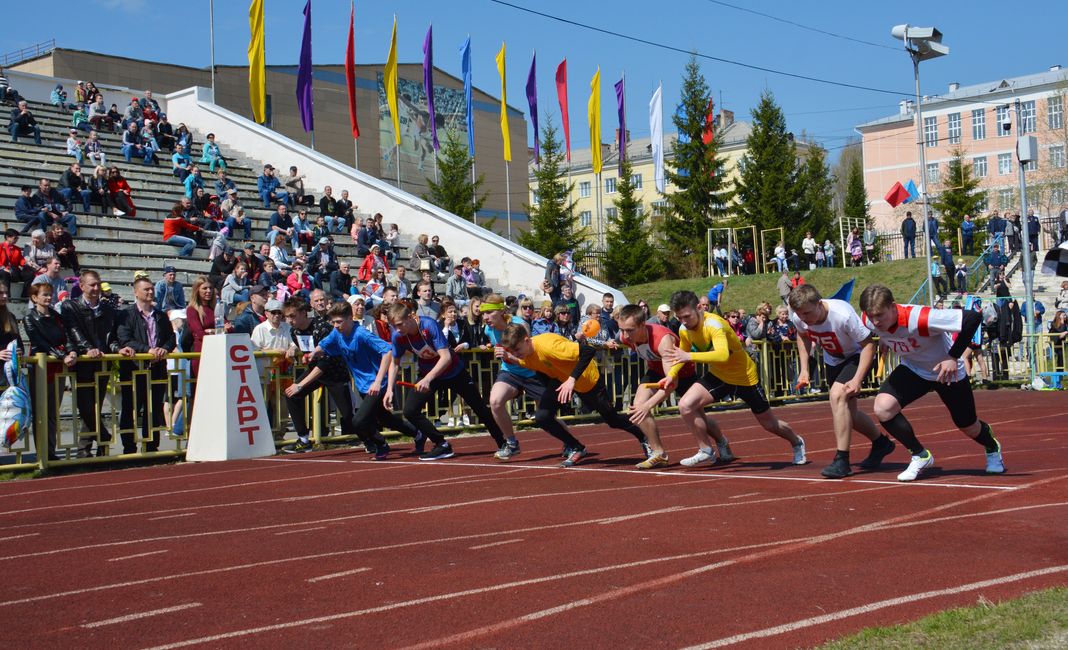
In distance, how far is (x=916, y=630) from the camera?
484 cm

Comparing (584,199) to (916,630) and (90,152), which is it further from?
(916,630)

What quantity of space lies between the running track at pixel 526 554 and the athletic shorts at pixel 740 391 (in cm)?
64

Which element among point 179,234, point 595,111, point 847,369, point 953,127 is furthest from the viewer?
point 953,127

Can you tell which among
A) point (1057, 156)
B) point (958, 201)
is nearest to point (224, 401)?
point (958, 201)

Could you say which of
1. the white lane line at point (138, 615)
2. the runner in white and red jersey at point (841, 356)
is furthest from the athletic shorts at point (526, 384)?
the white lane line at point (138, 615)

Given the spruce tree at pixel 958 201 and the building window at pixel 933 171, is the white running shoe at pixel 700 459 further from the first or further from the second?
the building window at pixel 933 171

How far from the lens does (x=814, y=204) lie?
66.1m

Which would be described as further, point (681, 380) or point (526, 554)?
point (681, 380)

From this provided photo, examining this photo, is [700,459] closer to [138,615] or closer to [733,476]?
[733,476]

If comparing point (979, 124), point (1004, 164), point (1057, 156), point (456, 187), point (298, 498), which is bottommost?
point (298, 498)

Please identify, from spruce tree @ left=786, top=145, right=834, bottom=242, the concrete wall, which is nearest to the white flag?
the concrete wall

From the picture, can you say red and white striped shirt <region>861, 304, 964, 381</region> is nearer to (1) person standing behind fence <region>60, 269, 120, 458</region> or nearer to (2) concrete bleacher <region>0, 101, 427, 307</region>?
(1) person standing behind fence <region>60, 269, 120, 458</region>

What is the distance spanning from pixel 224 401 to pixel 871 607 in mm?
10118

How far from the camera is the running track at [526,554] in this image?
5.32m
